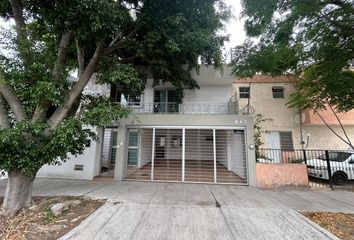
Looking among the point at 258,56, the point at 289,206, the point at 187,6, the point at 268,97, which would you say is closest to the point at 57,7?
the point at 187,6

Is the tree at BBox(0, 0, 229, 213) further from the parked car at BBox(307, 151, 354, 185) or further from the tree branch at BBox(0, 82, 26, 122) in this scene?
the parked car at BBox(307, 151, 354, 185)

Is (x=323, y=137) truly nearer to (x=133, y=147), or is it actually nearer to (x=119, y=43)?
(x=133, y=147)

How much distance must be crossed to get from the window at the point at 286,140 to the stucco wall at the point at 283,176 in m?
7.17

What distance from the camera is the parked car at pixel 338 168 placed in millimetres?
9719

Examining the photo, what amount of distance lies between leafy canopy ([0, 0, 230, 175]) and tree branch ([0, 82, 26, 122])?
2 centimetres

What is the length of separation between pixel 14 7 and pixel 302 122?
1714 cm

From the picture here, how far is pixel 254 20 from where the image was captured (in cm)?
520

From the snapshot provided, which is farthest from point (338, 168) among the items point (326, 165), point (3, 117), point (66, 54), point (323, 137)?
point (3, 117)

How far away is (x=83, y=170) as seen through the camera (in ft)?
32.3

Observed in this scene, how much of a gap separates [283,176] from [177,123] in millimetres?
5143

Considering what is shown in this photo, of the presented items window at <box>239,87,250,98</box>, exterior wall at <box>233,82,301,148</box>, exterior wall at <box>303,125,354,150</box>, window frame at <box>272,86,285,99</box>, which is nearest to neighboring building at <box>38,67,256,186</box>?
window at <box>239,87,250,98</box>

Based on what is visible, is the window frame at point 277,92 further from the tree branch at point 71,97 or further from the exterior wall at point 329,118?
the tree branch at point 71,97

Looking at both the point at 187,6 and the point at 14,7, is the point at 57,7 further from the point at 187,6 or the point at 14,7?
the point at 187,6

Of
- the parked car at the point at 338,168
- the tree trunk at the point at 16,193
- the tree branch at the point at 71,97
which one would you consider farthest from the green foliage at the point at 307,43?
the tree trunk at the point at 16,193
